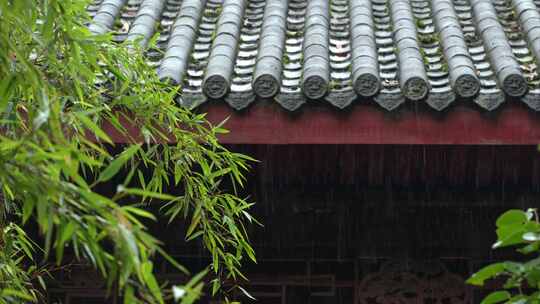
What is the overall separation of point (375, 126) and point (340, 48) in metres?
0.76

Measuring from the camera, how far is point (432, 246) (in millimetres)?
3873

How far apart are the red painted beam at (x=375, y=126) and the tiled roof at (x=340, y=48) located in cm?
3

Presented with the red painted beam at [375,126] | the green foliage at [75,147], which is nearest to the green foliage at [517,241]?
the green foliage at [75,147]

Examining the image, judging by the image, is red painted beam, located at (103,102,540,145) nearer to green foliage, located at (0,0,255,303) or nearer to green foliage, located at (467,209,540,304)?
green foliage, located at (0,0,255,303)

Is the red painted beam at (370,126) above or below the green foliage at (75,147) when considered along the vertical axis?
above

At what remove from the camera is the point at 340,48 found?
3748 millimetres

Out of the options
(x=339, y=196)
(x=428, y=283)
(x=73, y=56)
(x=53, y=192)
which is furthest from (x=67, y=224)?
(x=428, y=283)

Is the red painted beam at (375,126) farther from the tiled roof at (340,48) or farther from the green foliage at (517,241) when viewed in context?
the green foliage at (517,241)

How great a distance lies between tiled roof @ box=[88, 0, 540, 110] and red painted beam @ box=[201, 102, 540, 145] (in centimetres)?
3

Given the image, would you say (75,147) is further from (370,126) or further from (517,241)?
(370,126)

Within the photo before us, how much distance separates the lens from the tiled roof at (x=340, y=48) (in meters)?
3.10

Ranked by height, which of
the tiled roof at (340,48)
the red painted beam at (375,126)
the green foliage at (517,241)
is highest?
the tiled roof at (340,48)

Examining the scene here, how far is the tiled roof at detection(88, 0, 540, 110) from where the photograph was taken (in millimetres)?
3104

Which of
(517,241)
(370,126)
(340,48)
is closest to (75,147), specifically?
(517,241)
